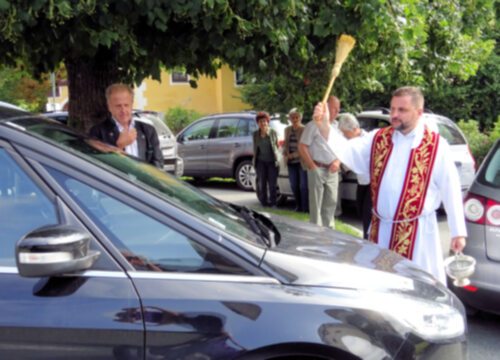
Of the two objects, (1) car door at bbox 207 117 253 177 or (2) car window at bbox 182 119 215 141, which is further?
(2) car window at bbox 182 119 215 141

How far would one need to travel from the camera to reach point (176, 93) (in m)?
27.4

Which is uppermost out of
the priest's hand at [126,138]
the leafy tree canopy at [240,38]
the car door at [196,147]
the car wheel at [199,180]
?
the leafy tree canopy at [240,38]

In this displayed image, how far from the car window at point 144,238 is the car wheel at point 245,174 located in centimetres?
1080

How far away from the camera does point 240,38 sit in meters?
4.93

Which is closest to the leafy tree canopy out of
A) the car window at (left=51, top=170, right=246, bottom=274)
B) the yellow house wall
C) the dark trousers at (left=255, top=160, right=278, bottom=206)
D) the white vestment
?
the white vestment

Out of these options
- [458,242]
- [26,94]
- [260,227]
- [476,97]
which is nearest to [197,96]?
[26,94]

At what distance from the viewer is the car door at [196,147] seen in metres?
14.2

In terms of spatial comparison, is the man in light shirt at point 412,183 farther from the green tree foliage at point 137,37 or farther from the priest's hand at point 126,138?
the priest's hand at point 126,138

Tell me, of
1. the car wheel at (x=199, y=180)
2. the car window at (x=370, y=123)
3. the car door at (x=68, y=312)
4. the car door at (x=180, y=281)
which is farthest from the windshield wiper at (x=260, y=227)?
the car wheel at (x=199, y=180)

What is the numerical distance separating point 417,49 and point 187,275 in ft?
14.2

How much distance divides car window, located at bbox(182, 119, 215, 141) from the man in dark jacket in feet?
29.9

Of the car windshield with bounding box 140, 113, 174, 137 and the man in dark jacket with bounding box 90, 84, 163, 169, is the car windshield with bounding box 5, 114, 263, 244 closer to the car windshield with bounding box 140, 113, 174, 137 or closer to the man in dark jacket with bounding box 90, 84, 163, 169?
the man in dark jacket with bounding box 90, 84, 163, 169

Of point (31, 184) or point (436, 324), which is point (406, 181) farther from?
point (31, 184)

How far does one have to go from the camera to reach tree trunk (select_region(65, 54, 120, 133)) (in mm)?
5992
